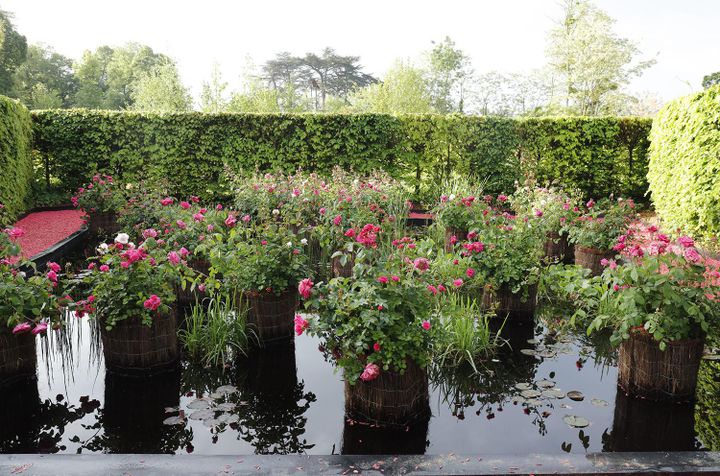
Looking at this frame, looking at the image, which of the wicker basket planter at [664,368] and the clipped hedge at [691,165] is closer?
the wicker basket planter at [664,368]

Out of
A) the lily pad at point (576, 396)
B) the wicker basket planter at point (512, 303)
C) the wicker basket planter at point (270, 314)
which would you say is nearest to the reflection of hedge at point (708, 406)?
the lily pad at point (576, 396)

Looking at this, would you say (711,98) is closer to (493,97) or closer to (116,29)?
(493,97)

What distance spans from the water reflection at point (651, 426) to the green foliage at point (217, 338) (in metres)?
2.21

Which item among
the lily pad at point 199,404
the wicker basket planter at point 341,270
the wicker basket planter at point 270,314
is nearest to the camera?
the lily pad at point 199,404

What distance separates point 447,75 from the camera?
120ft

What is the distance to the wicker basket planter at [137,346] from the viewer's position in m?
3.02

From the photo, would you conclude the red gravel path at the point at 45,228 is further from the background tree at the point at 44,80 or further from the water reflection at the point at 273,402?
the background tree at the point at 44,80

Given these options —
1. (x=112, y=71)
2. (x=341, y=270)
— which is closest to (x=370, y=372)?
(x=341, y=270)

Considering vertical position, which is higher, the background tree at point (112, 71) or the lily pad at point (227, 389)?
the background tree at point (112, 71)

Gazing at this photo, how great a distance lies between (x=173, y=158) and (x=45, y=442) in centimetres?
842

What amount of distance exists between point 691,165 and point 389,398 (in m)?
6.36

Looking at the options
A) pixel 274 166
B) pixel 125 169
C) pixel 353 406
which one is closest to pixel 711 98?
pixel 353 406

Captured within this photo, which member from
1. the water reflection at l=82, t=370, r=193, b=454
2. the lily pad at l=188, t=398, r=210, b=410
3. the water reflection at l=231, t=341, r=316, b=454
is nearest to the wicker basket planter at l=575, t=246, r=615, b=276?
the water reflection at l=231, t=341, r=316, b=454

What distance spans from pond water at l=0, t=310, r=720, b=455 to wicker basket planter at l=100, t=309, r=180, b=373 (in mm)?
84
